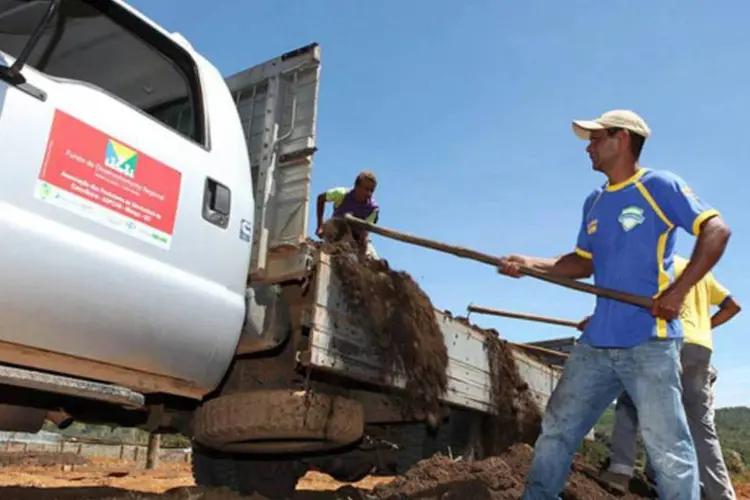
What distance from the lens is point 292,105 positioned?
12.6 ft

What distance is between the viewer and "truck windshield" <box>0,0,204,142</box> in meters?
3.47

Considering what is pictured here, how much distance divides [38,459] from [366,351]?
14015 millimetres

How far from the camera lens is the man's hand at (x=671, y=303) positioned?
2.90m

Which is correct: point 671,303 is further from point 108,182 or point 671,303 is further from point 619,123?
point 108,182

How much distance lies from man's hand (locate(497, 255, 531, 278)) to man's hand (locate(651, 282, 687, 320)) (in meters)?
0.74

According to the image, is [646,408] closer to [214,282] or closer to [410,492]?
[410,492]

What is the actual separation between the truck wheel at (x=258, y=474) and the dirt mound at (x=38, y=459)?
11.7 meters

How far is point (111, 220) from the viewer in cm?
277

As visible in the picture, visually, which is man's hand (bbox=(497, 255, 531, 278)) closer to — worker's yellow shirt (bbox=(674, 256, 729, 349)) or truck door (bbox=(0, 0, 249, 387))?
truck door (bbox=(0, 0, 249, 387))

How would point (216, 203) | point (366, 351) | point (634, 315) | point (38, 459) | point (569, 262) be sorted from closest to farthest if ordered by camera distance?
point (634, 315)
point (216, 203)
point (569, 262)
point (366, 351)
point (38, 459)

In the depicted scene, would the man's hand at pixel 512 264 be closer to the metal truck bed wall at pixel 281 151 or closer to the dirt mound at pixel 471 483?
the metal truck bed wall at pixel 281 151

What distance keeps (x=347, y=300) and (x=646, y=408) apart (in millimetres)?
1563

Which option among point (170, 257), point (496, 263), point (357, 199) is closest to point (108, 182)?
point (170, 257)

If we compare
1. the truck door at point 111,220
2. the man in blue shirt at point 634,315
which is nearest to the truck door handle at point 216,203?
the truck door at point 111,220
